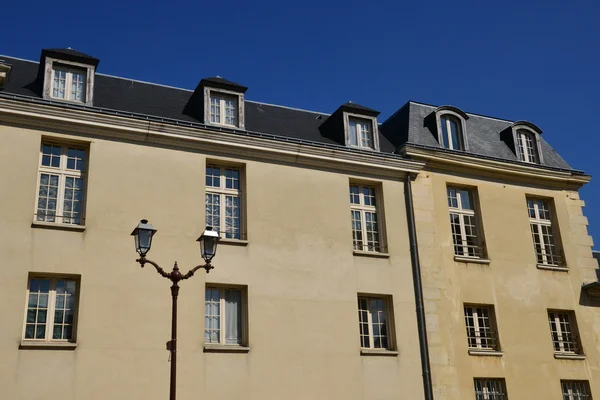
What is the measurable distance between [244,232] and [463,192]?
23.9 ft

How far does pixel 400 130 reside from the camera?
73.4 ft

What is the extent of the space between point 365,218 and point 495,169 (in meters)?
4.68

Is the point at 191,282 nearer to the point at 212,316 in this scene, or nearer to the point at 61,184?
the point at 212,316

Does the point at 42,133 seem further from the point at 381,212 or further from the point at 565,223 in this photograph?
the point at 565,223

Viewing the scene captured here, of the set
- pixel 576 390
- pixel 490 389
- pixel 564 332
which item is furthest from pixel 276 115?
pixel 576 390

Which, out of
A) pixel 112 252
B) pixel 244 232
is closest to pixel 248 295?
pixel 244 232

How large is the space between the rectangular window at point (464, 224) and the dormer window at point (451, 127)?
1467mm

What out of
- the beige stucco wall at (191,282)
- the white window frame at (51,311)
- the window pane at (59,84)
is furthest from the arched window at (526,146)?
the white window frame at (51,311)

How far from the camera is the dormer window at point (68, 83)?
17641mm

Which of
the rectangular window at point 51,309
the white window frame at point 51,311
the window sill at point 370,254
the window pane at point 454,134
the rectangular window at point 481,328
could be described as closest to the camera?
the white window frame at point 51,311

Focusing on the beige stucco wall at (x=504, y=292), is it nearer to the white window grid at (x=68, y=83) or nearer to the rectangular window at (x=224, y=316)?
the rectangular window at (x=224, y=316)

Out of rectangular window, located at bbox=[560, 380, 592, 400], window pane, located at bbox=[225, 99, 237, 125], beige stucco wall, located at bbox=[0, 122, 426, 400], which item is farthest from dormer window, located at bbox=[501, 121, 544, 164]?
window pane, located at bbox=[225, 99, 237, 125]

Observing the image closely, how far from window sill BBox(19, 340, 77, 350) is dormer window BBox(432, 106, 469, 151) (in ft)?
40.2

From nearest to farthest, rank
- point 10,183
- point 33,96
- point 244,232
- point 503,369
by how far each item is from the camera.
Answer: point 10,183, point 33,96, point 244,232, point 503,369
